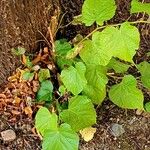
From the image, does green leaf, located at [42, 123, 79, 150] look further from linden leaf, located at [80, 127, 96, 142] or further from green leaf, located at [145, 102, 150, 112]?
green leaf, located at [145, 102, 150, 112]

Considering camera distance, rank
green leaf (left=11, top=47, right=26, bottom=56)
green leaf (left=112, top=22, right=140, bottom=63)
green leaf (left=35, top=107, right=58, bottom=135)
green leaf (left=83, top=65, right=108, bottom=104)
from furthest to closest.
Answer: green leaf (left=11, top=47, right=26, bottom=56), green leaf (left=83, top=65, right=108, bottom=104), green leaf (left=35, top=107, right=58, bottom=135), green leaf (left=112, top=22, right=140, bottom=63)

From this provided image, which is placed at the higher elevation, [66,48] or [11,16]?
[11,16]

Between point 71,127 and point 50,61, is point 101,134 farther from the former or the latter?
point 50,61

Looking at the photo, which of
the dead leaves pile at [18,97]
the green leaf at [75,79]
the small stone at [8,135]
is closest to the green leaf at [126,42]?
the green leaf at [75,79]

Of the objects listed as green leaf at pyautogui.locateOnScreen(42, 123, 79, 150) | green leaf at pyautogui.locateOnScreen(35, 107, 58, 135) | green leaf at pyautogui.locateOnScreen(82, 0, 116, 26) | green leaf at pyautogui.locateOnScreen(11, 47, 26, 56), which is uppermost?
green leaf at pyautogui.locateOnScreen(82, 0, 116, 26)

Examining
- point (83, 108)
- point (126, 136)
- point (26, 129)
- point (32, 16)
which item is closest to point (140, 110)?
point (126, 136)

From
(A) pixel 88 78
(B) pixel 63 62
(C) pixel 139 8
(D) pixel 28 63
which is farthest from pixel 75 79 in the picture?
(C) pixel 139 8

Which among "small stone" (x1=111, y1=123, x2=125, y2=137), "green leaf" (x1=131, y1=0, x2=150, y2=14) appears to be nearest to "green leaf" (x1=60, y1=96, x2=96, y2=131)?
"small stone" (x1=111, y1=123, x2=125, y2=137)

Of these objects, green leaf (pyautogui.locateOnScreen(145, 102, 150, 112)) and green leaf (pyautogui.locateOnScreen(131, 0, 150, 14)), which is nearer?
green leaf (pyautogui.locateOnScreen(131, 0, 150, 14))

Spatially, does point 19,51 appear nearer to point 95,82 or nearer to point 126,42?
point 95,82
